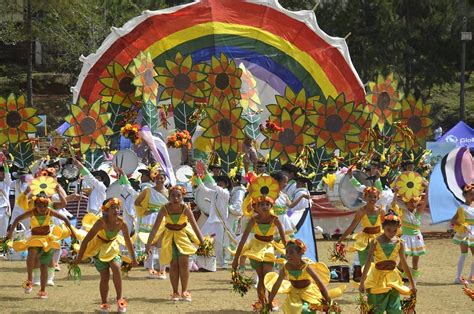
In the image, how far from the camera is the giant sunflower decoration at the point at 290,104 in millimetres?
14680

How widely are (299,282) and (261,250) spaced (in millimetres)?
1645

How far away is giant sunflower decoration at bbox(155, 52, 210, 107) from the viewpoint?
16.7 m

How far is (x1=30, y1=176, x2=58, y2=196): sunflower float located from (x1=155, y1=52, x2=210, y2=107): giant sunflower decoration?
15.0ft

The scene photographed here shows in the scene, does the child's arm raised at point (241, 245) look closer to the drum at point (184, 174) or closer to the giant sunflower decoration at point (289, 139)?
the giant sunflower decoration at point (289, 139)

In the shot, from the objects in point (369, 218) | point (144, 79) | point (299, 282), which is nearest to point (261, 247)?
point (369, 218)

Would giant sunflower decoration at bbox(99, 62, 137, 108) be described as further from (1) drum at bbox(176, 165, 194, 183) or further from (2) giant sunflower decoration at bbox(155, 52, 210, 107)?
(2) giant sunflower decoration at bbox(155, 52, 210, 107)

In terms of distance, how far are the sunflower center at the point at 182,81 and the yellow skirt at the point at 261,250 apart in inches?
245

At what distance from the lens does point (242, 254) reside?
1081cm

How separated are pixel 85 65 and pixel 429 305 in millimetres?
14213

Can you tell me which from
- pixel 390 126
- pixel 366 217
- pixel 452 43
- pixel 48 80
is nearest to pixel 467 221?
pixel 366 217

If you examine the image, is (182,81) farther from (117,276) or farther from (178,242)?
(117,276)

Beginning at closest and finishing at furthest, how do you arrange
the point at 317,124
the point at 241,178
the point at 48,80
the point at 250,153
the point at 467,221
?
the point at 467,221 < the point at 317,124 < the point at 241,178 < the point at 250,153 < the point at 48,80

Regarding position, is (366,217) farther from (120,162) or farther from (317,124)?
(120,162)

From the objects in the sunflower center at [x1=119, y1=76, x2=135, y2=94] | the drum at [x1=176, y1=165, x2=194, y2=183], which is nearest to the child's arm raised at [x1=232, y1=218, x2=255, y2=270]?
the drum at [x1=176, y1=165, x2=194, y2=183]
